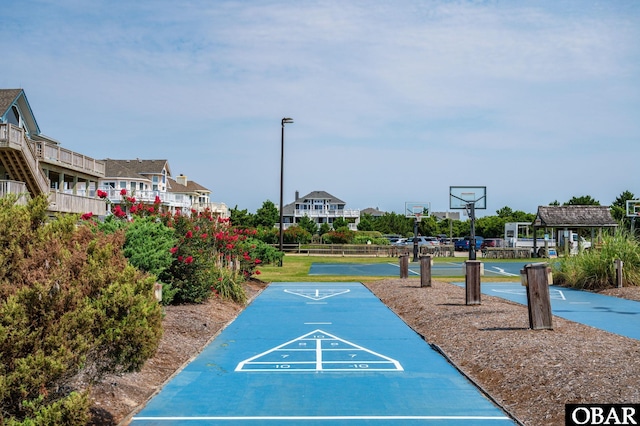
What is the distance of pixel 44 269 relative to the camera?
6.40 m

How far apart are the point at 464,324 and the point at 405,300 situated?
616cm

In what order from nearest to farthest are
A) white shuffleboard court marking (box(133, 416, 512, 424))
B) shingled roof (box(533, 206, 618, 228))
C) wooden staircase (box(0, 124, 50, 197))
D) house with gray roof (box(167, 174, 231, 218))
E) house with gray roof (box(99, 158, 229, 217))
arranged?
1. white shuffleboard court marking (box(133, 416, 512, 424))
2. wooden staircase (box(0, 124, 50, 197))
3. shingled roof (box(533, 206, 618, 228))
4. house with gray roof (box(99, 158, 229, 217))
5. house with gray roof (box(167, 174, 231, 218))

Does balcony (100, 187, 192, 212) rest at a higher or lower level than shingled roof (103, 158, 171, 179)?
lower

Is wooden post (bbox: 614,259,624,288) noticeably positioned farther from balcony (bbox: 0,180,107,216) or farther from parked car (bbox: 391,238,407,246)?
parked car (bbox: 391,238,407,246)

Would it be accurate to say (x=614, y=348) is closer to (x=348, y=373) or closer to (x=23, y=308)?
(x=348, y=373)

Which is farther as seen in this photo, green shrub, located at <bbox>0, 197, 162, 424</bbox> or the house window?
the house window

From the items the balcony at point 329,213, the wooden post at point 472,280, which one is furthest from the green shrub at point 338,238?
the balcony at point 329,213

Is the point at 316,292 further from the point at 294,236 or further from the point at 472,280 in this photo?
the point at 294,236

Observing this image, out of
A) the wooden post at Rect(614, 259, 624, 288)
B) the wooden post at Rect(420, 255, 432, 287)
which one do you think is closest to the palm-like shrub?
the wooden post at Rect(614, 259, 624, 288)

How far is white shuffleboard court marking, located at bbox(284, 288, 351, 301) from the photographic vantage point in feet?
78.1

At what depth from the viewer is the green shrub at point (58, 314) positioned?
19.1 ft

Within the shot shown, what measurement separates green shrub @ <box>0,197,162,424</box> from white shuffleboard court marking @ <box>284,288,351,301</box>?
16.2 m

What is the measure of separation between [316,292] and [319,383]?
15564 mm

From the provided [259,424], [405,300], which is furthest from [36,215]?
[405,300]
